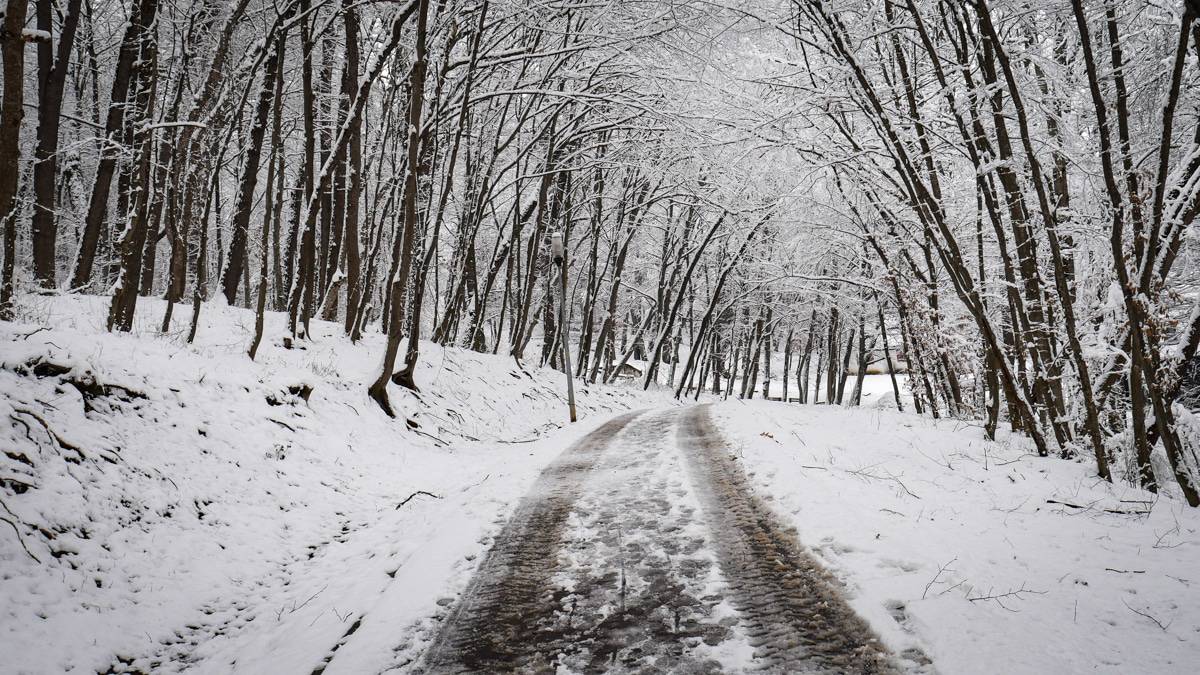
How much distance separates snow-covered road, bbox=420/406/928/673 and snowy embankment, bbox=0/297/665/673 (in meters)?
0.33

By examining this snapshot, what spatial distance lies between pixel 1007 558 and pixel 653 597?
2312 mm

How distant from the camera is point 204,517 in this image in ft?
15.3

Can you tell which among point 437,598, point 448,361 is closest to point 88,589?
point 437,598

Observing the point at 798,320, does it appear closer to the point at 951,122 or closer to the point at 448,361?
the point at 448,361

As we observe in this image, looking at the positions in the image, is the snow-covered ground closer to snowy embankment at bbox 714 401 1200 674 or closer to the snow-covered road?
snowy embankment at bbox 714 401 1200 674

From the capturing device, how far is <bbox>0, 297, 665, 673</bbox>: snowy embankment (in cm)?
325

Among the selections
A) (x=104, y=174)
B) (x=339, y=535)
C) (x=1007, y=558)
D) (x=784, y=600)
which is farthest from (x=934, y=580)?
(x=104, y=174)

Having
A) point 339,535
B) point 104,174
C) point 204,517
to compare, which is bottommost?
point 339,535

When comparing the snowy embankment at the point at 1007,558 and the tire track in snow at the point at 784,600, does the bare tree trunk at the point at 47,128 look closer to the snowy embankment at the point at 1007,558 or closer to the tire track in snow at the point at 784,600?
the tire track in snow at the point at 784,600

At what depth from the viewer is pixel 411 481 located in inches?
293

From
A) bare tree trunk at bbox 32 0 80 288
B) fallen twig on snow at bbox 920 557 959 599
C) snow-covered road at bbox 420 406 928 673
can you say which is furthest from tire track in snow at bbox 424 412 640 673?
bare tree trunk at bbox 32 0 80 288

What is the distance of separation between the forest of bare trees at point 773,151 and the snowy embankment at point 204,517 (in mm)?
1885

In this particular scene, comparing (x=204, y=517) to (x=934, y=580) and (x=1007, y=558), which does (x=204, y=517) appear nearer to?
(x=934, y=580)

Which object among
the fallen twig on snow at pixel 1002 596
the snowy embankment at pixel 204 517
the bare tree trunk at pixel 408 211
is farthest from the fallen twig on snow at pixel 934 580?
the bare tree trunk at pixel 408 211
